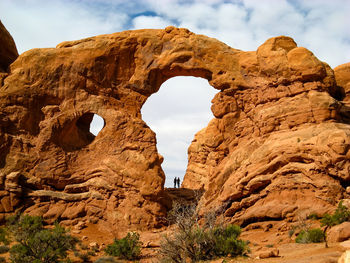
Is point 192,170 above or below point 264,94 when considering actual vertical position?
below

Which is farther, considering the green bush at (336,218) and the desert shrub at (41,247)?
the desert shrub at (41,247)

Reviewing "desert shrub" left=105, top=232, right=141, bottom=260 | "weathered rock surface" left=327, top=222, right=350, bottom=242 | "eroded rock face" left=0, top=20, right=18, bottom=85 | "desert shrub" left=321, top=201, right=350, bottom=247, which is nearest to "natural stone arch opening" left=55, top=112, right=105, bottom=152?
"eroded rock face" left=0, top=20, right=18, bottom=85

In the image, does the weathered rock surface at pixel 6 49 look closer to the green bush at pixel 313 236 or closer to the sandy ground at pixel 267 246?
the sandy ground at pixel 267 246

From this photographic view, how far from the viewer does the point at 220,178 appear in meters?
19.7

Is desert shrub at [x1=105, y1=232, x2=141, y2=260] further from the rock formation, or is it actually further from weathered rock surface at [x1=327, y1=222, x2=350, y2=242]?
weathered rock surface at [x1=327, y1=222, x2=350, y2=242]

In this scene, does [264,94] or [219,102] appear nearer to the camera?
[264,94]

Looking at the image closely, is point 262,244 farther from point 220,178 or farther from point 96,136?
point 96,136

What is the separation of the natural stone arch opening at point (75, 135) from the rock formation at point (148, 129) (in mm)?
57

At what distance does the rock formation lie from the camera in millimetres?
16922

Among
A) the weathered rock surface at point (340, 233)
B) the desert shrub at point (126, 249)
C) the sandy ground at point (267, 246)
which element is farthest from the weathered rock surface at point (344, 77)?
the desert shrub at point (126, 249)

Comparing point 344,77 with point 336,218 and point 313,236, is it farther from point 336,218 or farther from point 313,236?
point 313,236

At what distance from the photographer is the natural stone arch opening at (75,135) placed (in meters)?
19.5

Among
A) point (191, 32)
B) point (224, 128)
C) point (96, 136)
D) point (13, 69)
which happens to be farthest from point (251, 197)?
point (13, 69)

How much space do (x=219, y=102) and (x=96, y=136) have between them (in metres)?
7.00
